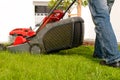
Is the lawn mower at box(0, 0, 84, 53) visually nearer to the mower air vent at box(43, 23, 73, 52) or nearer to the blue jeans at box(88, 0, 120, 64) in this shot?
the mower air vent at box(43, 23, 73, 52)

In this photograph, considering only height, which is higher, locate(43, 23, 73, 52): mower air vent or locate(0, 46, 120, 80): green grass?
locate(43, 23, 73, 52): mower air vent

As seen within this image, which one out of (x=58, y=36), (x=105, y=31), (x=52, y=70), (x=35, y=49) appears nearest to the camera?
(x=52, y=70)

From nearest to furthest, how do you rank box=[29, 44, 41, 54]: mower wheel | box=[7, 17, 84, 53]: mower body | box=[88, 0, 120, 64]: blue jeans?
box=[88, 0, 120, 64]: blue jeans
box=[7, 17, 84, 53]: mower body
box=[29, 44, 41, 54]: mower wheel

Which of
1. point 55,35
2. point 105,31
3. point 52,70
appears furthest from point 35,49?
point 52,70

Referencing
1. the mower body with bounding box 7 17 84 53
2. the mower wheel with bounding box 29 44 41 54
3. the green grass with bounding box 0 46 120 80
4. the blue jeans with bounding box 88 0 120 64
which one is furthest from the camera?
the mower wheel with bounding box 29 44 41 54

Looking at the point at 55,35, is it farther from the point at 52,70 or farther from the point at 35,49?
the point at 52,70

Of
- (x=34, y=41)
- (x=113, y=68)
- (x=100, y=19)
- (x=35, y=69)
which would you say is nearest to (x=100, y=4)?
(x=100, y=19)

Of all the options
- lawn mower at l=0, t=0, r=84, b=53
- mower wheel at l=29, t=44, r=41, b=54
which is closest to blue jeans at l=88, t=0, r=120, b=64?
lawn mower at l=0, t=0, r=84, b=53

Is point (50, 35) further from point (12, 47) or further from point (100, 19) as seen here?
point (100, 19)

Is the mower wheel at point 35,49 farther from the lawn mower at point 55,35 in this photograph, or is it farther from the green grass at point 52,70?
the green grass at point 52,70

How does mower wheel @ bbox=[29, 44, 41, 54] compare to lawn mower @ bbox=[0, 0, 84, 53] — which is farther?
mower wheel @ bbox=[29, 44, 41, 54]

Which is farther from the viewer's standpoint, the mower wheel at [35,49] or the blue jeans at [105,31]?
the mower wheel at [35,49]

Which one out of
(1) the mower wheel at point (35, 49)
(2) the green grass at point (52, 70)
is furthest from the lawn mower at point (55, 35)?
(2) the green grass at point (52, 70)

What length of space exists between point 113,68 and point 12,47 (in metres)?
1.87
